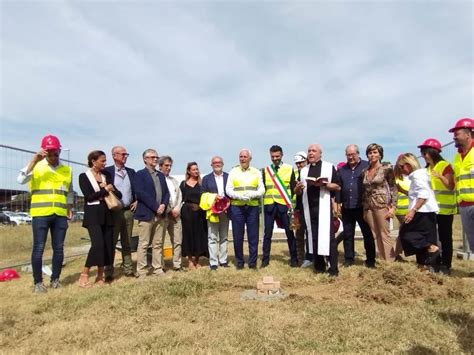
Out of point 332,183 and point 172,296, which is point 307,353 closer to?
point 172,296

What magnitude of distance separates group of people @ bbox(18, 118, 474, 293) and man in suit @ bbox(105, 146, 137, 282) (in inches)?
0.7

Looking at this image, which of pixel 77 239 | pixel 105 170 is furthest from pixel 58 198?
pixel 77 239

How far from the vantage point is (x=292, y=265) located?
21.4ft

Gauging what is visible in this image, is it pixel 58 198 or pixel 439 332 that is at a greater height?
pixel 58 198

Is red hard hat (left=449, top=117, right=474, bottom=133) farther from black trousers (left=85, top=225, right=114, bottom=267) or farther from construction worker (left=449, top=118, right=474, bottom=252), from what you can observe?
black trousers (left=85, top=225, right=114, bottom=267)

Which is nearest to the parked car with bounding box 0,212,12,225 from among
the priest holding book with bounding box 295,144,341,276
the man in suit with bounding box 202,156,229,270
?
the man in suit with bounding box 202,156,229,270

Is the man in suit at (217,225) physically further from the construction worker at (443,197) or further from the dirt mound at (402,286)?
the construction worker at (443,197)

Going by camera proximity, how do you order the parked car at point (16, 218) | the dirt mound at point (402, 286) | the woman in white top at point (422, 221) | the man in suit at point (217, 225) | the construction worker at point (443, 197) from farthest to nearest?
the parked car at point (16, 218), the man in suit at point (217, 225), the construction worker at point (443, 197), the woman in white top at point (422, 221), the dirt mound at point (402, 286)

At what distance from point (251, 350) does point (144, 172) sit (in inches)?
150

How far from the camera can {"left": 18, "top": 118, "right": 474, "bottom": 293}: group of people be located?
5.30 m

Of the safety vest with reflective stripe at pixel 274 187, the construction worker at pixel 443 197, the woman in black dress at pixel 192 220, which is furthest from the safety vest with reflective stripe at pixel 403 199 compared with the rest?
the woman in black dress at pixel 192 220

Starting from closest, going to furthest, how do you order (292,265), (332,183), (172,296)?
(172,296) → (332,183) → (292,265)

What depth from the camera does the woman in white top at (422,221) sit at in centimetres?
529

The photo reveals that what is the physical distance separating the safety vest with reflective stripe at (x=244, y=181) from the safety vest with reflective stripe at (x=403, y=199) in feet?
7.97
